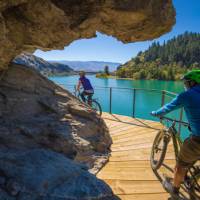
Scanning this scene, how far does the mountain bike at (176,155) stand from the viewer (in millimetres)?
3007

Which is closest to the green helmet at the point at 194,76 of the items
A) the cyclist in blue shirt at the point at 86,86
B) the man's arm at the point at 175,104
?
the man's arm at the point at 175,104

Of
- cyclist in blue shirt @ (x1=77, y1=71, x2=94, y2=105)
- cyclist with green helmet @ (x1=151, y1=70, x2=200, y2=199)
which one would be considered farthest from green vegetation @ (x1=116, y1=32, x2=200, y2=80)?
cyclist with green helmet @ (x1=151, y1=70, x2=200, y2=199)

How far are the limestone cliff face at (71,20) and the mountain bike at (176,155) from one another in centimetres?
182

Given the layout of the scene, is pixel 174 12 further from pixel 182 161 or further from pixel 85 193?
pixel 85 193

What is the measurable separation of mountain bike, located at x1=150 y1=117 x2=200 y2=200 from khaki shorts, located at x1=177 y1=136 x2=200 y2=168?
154mm

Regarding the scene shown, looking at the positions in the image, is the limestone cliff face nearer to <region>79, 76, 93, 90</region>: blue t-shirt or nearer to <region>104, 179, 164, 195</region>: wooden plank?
<region>104, 179, 164, 195</region>: wooden plank

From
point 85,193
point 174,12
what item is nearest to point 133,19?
point 174,12

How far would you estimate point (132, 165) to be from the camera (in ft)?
14.3

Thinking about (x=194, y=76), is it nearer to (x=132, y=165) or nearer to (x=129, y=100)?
(x=132, y=165)

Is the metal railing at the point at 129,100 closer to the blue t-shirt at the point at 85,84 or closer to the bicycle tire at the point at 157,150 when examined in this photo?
the blue t-shirt at the point at 85,84

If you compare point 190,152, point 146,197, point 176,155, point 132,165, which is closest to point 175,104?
point 190,152

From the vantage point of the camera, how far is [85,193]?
8.00ft

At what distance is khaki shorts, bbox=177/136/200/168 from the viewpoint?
9.23 feet

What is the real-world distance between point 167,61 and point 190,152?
4010 inches
